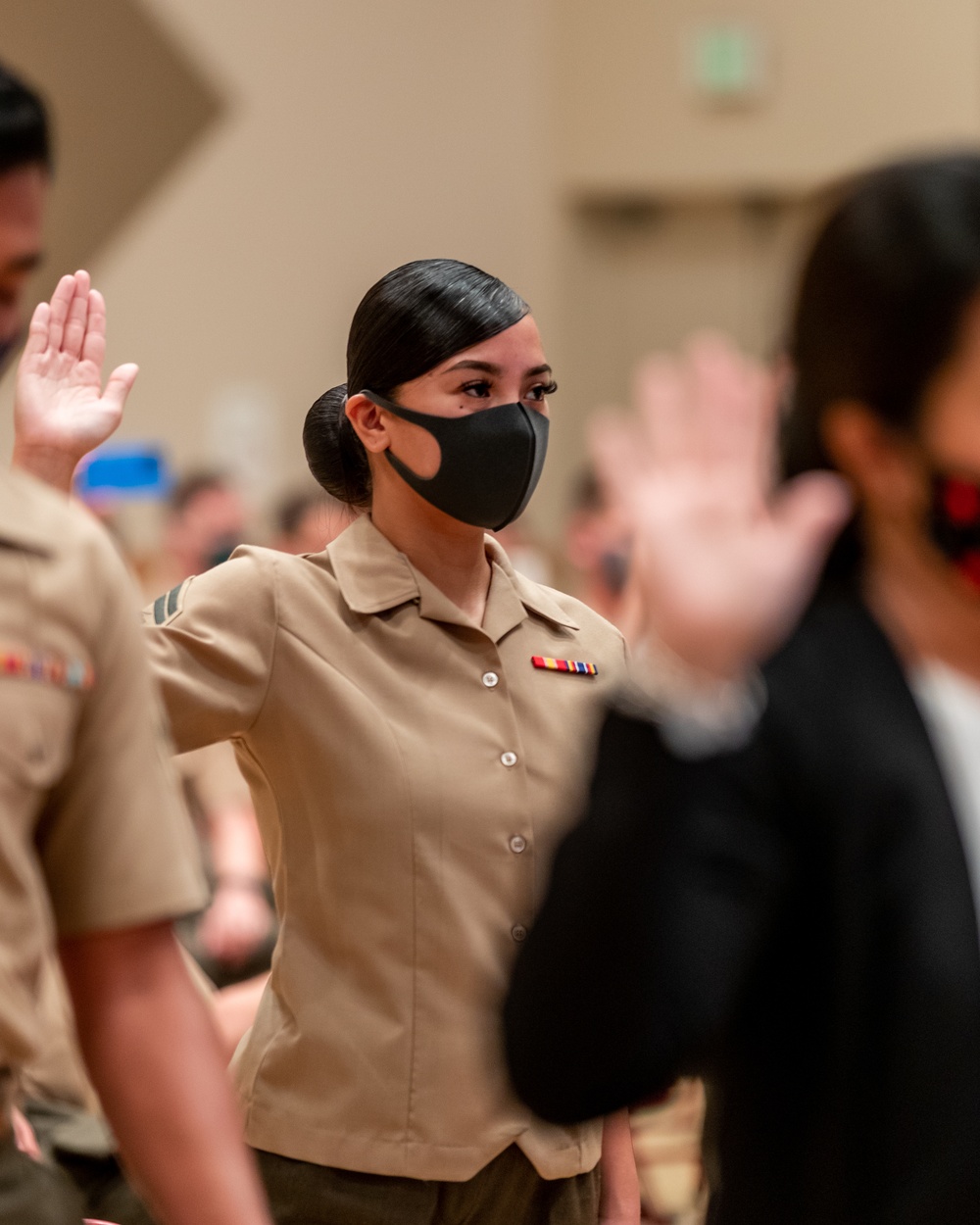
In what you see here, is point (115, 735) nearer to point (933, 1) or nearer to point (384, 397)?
point (384, 397)

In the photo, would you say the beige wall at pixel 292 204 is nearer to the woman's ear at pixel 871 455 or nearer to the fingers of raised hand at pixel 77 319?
the fingers of raised hand at pixel 77 319

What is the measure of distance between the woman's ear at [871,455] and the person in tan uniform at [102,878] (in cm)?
51

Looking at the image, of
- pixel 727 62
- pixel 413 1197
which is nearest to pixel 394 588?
pixel 413 1197

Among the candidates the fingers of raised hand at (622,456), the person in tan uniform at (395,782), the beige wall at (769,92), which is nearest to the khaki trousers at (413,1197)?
the person in tan uniform at (395,782)

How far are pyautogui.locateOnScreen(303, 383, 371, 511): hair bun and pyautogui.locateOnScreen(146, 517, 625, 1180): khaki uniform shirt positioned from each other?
0.69 ft

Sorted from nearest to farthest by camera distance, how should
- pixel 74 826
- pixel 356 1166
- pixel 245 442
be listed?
pixel 74 826
pixel 356 1166
pixel 245 442

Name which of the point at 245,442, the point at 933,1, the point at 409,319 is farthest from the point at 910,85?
the point at 409,319

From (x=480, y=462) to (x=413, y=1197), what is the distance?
2.62ft

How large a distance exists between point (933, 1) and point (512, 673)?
6143 mm

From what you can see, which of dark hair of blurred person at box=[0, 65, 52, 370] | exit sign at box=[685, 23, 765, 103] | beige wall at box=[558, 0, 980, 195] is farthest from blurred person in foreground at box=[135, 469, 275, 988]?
exit sign at box=[685, 23, 765, 103]

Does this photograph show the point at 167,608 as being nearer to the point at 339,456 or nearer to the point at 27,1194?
the point at 339,456

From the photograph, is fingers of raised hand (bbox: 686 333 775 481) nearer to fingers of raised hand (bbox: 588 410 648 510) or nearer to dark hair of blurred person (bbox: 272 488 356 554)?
fingers of raised hand (bbox: 588 410 648 510)

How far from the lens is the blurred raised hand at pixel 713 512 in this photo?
980mm

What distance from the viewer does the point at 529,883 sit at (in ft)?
5.70
